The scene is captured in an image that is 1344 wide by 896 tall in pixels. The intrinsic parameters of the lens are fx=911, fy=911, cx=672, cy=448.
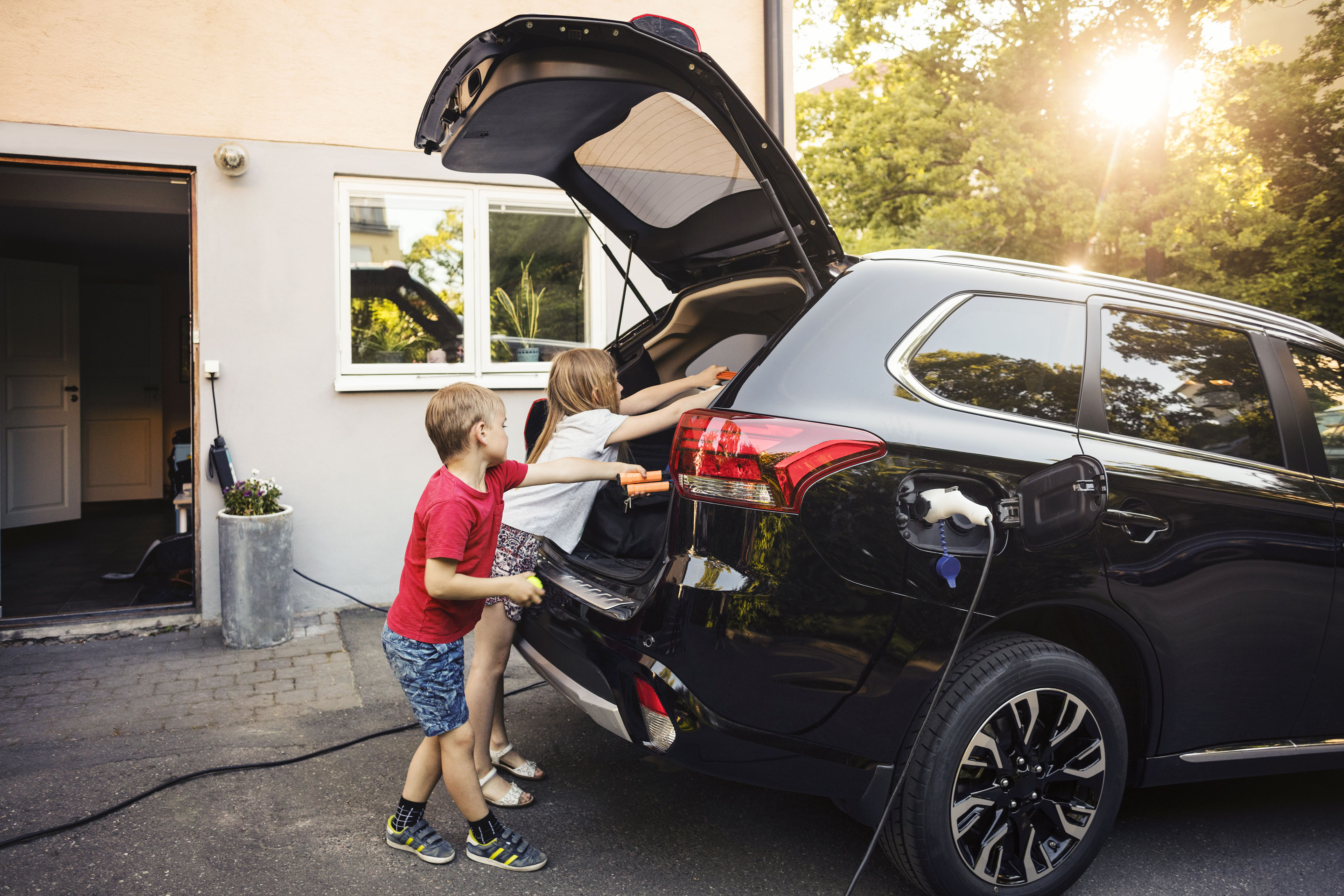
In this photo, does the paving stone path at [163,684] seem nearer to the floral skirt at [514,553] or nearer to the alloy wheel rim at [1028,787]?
the floral skirt at [514,553]

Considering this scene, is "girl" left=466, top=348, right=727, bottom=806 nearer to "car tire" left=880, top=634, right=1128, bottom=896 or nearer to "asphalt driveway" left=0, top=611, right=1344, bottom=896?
"asphalt driveway" left=0, top=611, right=1344, bottom=896

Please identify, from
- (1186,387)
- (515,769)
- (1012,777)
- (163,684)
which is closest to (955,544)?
(1012,777)

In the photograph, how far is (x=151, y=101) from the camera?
209 inches

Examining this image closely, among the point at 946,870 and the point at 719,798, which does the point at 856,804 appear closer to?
the point at 946,870

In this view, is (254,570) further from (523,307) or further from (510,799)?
(510,799)

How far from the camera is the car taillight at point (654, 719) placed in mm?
2387

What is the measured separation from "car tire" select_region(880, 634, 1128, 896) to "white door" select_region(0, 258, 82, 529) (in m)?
8.64

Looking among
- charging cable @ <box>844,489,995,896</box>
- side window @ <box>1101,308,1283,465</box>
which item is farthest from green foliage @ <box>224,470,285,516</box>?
side window @ <box>1101,308,1283,465</box>

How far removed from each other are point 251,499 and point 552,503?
279 cm

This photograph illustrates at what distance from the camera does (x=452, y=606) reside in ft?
9.05

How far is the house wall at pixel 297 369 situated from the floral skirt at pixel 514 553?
301 cm

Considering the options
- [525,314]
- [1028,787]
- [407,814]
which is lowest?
[407,814]

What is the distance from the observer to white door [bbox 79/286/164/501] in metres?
10.6

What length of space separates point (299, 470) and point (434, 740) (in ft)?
11.2
